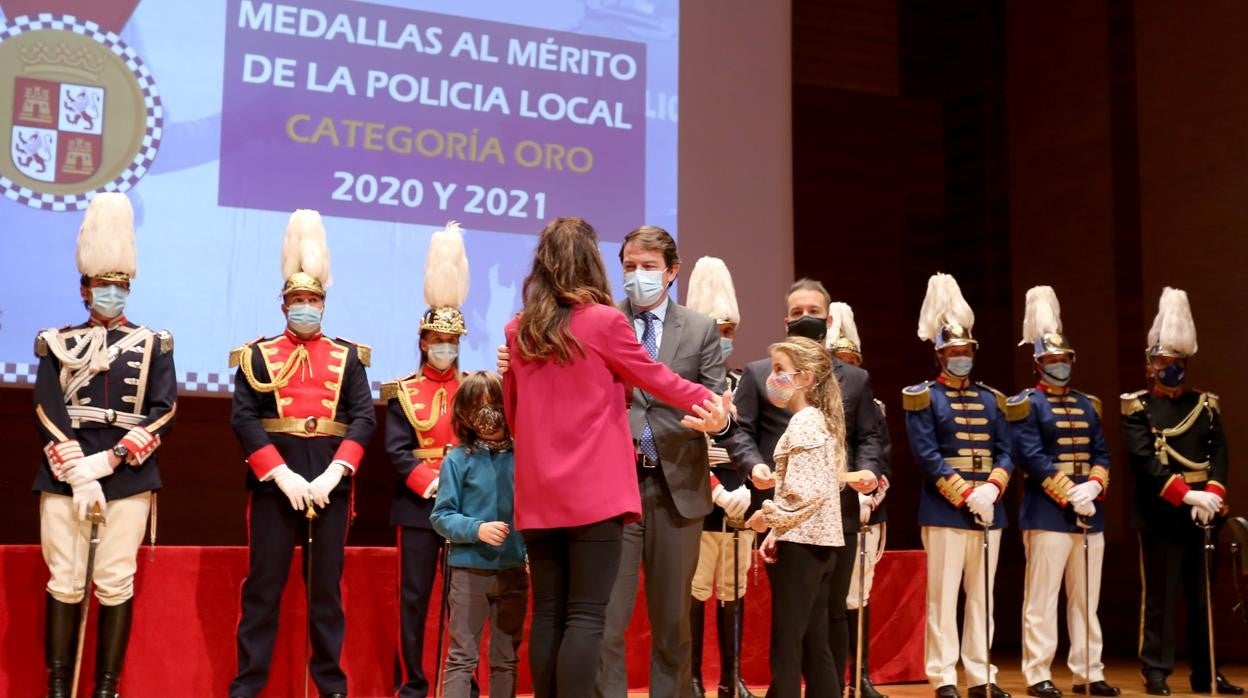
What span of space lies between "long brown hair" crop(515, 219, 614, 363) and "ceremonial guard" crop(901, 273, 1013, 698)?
3143mm

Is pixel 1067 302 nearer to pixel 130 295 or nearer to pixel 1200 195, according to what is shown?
pixel 1200 195

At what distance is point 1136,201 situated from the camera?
905 centimetres

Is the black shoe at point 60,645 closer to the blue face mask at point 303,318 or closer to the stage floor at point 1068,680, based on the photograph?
the blue face mask at point 303,318

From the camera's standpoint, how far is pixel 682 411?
4.05 meters

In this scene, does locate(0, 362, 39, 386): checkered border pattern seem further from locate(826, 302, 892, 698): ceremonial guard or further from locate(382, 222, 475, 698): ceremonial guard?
locate(826, 302, 892, 698): ceremonial guard

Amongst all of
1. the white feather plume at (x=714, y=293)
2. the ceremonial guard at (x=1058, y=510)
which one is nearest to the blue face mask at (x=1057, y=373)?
the ceremonial guard at (x=1058, y=510)

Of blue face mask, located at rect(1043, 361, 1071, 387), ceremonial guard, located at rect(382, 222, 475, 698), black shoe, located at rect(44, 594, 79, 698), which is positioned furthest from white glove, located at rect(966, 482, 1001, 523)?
black shoe, located at rect(44, 594, 79, 698)

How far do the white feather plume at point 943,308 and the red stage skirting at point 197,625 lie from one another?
2539mm

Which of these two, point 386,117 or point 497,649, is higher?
point 386,117

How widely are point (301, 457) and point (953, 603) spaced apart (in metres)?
3.07

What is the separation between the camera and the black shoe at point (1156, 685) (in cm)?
666

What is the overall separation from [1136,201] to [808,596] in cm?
580

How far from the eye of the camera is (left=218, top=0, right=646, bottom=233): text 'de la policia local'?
653 cm

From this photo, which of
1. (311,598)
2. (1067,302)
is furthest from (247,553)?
(1067,302)
